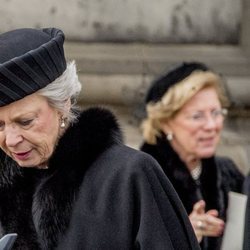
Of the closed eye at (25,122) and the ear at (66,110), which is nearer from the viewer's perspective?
the closed eye at (25,122)

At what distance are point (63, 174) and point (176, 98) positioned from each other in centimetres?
158

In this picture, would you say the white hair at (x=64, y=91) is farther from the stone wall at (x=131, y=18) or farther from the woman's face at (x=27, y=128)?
the stone wall at (x=131, y=18)

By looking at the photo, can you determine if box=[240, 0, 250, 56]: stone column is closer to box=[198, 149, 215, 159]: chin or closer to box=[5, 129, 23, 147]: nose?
box=[198, 149, 215, 159]: chin

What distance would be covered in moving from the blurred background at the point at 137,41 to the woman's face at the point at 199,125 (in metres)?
1.27

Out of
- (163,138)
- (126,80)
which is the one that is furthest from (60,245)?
(126,80)

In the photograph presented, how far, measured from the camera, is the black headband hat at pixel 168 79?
5559 millimetres

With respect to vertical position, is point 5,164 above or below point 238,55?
above

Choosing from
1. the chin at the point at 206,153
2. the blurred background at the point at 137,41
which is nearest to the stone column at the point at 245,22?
the blurred background at the point at 137,41

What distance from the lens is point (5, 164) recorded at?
13.4 ft

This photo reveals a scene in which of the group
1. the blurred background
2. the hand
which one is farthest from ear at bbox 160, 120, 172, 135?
the blurred background

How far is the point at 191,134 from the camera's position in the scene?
550 centimetres

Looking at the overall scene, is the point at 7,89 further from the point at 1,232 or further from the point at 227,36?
the point at 227,36

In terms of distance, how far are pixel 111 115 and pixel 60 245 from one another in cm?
48

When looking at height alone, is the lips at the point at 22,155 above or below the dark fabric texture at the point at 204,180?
above
